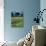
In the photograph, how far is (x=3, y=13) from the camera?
204 inches

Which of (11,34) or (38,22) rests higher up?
Result: (38,22)

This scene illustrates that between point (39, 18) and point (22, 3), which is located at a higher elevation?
point (22, 3)

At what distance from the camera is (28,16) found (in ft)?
17.2

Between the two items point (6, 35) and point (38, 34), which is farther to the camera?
point (6, 35)

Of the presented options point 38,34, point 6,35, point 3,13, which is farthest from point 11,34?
point 38,34

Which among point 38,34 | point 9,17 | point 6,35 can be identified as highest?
point 9,17

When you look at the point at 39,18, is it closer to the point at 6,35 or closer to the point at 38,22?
the point at 38,22

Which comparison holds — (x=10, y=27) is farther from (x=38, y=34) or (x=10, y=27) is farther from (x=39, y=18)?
(x=38, y=34)

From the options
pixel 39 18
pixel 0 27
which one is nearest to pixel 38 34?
pixel 39 18

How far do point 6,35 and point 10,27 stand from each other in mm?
339

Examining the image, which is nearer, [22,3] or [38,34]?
[38,34]

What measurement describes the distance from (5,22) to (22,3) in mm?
965

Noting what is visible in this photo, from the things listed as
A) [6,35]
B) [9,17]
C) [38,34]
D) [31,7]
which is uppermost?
[31,7]

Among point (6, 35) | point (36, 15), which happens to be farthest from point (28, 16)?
point (6, 35)
